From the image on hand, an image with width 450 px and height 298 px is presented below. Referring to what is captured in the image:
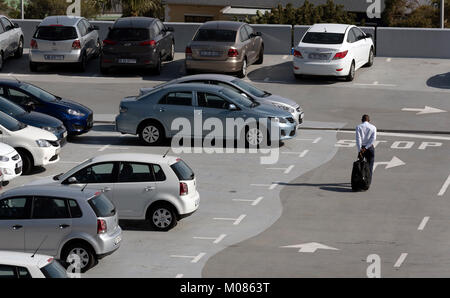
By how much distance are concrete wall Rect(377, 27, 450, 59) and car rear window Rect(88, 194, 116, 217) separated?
20.7 meters

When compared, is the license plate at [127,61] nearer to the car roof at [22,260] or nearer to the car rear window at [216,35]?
the car rear window at [216,35]

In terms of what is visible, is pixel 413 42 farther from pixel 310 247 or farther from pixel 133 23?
pixel 310 247

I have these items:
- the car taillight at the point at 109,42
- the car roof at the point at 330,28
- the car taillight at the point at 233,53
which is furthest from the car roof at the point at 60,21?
the car roof at the point at 330,28

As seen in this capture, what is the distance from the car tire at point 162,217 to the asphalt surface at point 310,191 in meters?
0.16

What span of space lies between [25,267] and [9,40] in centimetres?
2201

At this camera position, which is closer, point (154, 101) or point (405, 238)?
point (405, 238)

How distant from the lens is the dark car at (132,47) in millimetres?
31062

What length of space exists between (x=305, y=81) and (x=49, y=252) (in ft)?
55.9

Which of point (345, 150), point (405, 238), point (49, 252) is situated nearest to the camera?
point (49, 252)

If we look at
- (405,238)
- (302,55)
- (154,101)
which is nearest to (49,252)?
(405,238)

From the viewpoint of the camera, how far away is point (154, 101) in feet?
78.8

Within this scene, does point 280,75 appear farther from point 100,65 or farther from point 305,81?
point 100,65
